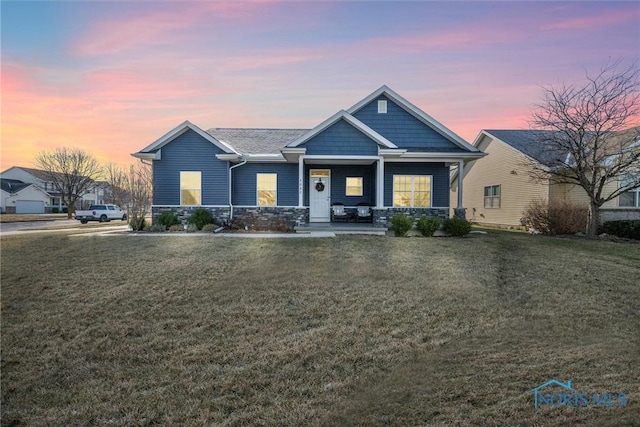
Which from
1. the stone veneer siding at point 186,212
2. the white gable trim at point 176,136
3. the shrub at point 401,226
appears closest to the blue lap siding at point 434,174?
the shrub at point 401,226

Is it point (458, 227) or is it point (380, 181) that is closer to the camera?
point (458, 227)

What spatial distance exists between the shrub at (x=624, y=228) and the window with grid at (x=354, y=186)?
11.1m

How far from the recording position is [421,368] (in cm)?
392

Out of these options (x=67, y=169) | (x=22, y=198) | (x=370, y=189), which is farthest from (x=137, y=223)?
(x=22, y=198)

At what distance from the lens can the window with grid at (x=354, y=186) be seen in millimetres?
17422

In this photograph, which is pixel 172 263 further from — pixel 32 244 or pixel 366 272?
pixel 32 244

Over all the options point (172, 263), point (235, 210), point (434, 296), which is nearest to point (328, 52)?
point (235, 210)

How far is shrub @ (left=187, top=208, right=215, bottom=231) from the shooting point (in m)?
15.2

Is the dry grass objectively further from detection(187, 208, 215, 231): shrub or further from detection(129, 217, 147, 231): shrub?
detection(187, 208, 215, 231): shrub

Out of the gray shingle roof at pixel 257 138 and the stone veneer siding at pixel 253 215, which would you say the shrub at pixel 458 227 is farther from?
the gray shingle roof at pixel 257 138

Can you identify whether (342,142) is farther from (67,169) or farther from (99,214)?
(67,169)

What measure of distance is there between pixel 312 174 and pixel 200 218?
5.69m

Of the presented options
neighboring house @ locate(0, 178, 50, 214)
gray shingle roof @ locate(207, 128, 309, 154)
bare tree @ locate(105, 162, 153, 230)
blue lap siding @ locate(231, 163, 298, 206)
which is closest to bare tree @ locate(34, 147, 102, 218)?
neighboring house @ locate(0, 178, 50, 214)

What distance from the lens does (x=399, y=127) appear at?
1698cm
